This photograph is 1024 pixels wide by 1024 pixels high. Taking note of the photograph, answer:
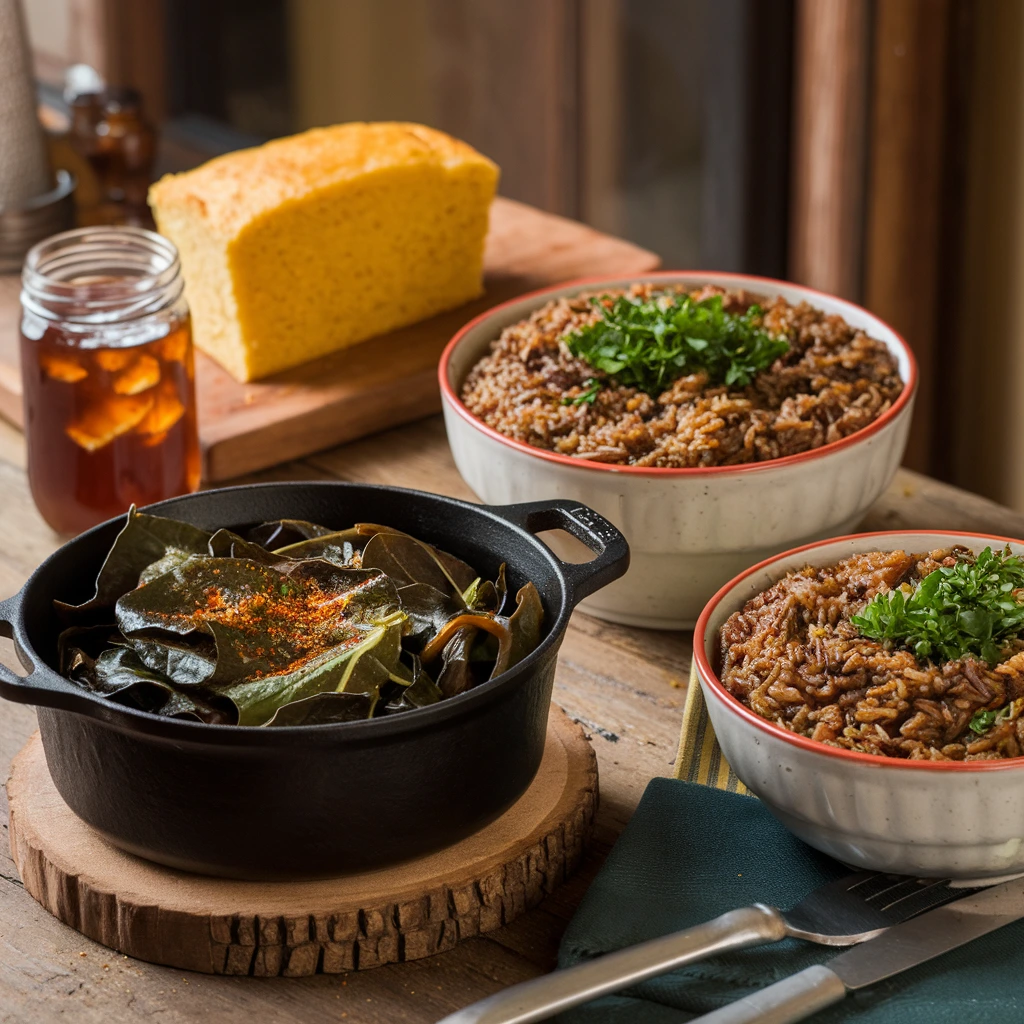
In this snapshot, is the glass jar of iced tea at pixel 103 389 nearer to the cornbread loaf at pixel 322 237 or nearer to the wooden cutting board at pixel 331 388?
the wooden cutting board at pixel 331 388

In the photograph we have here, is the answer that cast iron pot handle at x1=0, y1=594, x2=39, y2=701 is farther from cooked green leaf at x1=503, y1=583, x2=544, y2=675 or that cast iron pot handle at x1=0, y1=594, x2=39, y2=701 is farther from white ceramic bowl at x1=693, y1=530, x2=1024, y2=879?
white ceramic bowl at x1=693, y1=530, x2=1024, y2=879

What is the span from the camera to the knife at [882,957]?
1.09 m

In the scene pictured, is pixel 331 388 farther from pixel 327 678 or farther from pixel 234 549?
pixel 327 678

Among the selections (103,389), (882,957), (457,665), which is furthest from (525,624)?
(103,389)

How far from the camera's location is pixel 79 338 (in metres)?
1.88

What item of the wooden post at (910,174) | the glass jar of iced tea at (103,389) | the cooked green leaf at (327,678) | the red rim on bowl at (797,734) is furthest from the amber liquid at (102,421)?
the wooden post at (910,174)

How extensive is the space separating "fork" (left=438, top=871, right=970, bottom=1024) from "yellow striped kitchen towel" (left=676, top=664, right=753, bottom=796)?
→ 8.7 inches

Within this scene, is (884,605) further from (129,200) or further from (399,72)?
(399,72)

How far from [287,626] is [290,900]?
0.80 ft

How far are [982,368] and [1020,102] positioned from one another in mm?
578

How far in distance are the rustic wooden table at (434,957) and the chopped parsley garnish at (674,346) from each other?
0.31 m

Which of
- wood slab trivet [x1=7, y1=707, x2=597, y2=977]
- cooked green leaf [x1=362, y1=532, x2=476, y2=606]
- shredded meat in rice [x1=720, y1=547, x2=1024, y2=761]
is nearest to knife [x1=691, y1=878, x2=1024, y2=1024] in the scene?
shredded meat in rice [x1=720, y1=547, x2=1024, y2=761]

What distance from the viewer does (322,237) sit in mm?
2283

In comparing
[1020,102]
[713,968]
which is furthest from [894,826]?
[1020,102]
